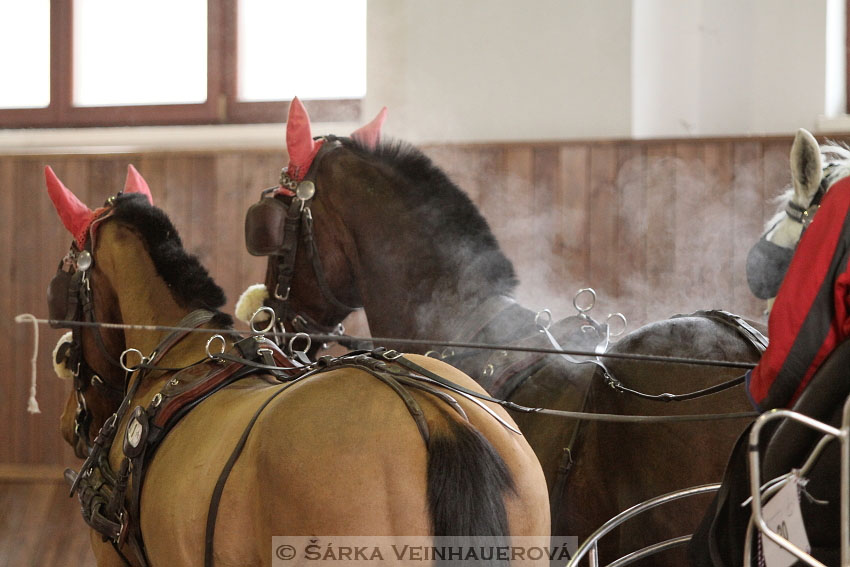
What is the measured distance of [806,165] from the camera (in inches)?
70.8

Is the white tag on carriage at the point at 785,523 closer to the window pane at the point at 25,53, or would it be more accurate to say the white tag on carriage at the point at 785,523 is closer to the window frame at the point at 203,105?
the window frame at the point at 203,105

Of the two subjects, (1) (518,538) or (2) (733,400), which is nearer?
(1) (518,538)

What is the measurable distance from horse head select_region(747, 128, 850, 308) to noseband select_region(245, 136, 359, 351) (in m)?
1.06

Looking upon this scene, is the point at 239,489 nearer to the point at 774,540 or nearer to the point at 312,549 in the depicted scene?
the point at 312,549

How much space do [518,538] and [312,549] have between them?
0.32 meters

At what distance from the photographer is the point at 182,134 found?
14.7 ft

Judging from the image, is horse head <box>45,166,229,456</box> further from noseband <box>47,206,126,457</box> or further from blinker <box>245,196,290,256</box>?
blinker <box>245,196,290,256</box>

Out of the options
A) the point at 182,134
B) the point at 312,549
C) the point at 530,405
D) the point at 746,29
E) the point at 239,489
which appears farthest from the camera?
the point at 182,134

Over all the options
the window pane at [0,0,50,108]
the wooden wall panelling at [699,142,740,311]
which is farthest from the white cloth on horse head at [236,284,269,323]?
the window pane at [0,0,50,108]

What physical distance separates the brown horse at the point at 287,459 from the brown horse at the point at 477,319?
1.33 ft

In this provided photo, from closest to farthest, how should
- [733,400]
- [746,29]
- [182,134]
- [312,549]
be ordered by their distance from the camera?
[312,549], [733,400], [746,29], [182,134]

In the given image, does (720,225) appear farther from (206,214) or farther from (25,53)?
(25,53)

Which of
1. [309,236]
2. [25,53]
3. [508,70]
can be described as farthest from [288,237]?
[25,53]

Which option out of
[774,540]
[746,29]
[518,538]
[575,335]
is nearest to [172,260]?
[575,335]
